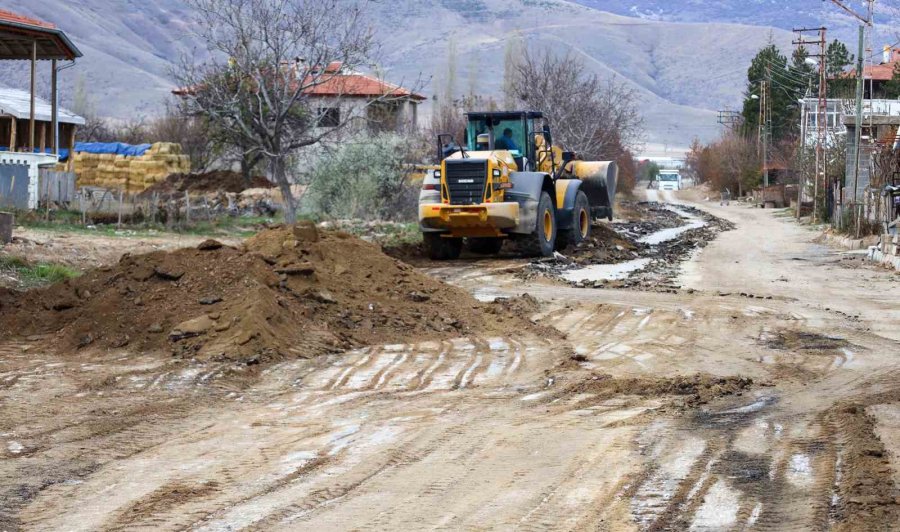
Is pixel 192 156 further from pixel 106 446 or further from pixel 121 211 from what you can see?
pixel 106 446

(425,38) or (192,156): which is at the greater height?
(425,38)

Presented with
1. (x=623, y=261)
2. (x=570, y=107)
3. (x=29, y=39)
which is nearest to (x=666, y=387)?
(x=623, y=261)

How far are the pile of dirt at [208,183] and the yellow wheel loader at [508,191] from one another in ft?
74.0

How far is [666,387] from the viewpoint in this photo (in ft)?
33.8

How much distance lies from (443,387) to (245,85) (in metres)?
21.9

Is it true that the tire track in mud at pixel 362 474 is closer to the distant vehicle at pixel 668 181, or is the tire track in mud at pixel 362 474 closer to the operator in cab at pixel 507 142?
the operator in cab at pixel 507 142

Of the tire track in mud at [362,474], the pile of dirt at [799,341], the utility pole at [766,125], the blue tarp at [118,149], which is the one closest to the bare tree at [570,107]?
the blue tarp at [118,149]

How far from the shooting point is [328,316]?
13.6 m

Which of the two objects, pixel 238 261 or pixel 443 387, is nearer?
pixel 443 387

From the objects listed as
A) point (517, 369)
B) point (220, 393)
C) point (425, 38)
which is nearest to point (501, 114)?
point (517, 369)

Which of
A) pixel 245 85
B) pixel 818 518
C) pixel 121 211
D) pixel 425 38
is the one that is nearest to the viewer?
pixel 818 518

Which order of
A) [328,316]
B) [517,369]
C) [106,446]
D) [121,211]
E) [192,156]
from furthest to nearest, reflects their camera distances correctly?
[192,156] < [121,211] < [328,316] < [517,369] < [106,446]

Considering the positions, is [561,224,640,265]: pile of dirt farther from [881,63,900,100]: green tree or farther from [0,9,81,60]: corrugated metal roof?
[881,63,900,100]: green tree

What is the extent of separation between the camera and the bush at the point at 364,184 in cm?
3350
